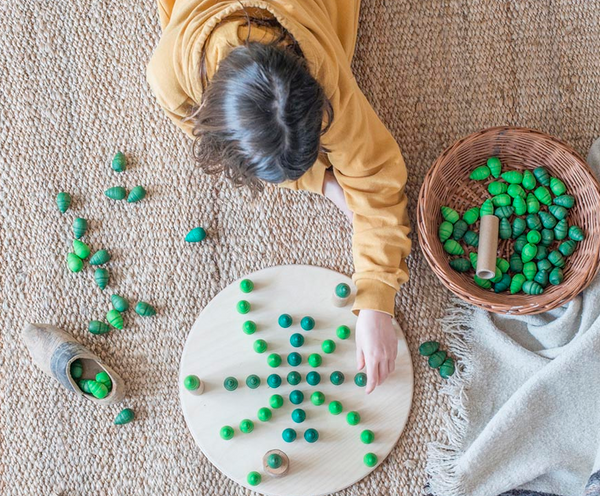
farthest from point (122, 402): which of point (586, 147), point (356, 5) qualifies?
point (586, 147)

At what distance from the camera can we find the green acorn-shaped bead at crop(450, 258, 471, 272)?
1013mm

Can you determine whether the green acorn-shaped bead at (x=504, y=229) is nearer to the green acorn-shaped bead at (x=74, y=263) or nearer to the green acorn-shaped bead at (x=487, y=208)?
the green acorn-shaped bead at (x=487, y=208)

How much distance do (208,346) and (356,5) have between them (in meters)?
0.62

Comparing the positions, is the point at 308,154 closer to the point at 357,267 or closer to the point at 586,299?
the point at 357,267

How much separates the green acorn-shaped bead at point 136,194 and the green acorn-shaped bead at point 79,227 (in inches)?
3.6

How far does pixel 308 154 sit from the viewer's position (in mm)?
669

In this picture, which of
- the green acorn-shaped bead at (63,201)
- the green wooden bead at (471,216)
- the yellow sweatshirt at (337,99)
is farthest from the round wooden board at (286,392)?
the green acorn-shaped bead at (63,201)

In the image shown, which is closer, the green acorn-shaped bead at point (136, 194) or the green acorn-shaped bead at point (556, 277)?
the green acorn-shaped bead at point (556, 277)

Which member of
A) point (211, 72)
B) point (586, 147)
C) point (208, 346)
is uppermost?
point (211, 72)

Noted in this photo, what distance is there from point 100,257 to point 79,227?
0.23 ft

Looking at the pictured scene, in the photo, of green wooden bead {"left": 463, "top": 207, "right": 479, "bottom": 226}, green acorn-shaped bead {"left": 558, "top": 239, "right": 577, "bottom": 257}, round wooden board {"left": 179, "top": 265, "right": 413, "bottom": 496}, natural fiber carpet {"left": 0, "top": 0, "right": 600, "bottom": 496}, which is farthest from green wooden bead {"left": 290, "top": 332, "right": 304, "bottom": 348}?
green acorn-shaped bead {"left": 558, "top": 239, "right": 577, "bottom": 257}

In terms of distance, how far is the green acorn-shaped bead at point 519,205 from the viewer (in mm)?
1016

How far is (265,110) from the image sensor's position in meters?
0.63

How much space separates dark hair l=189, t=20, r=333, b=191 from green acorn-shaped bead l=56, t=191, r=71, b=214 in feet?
1.71
